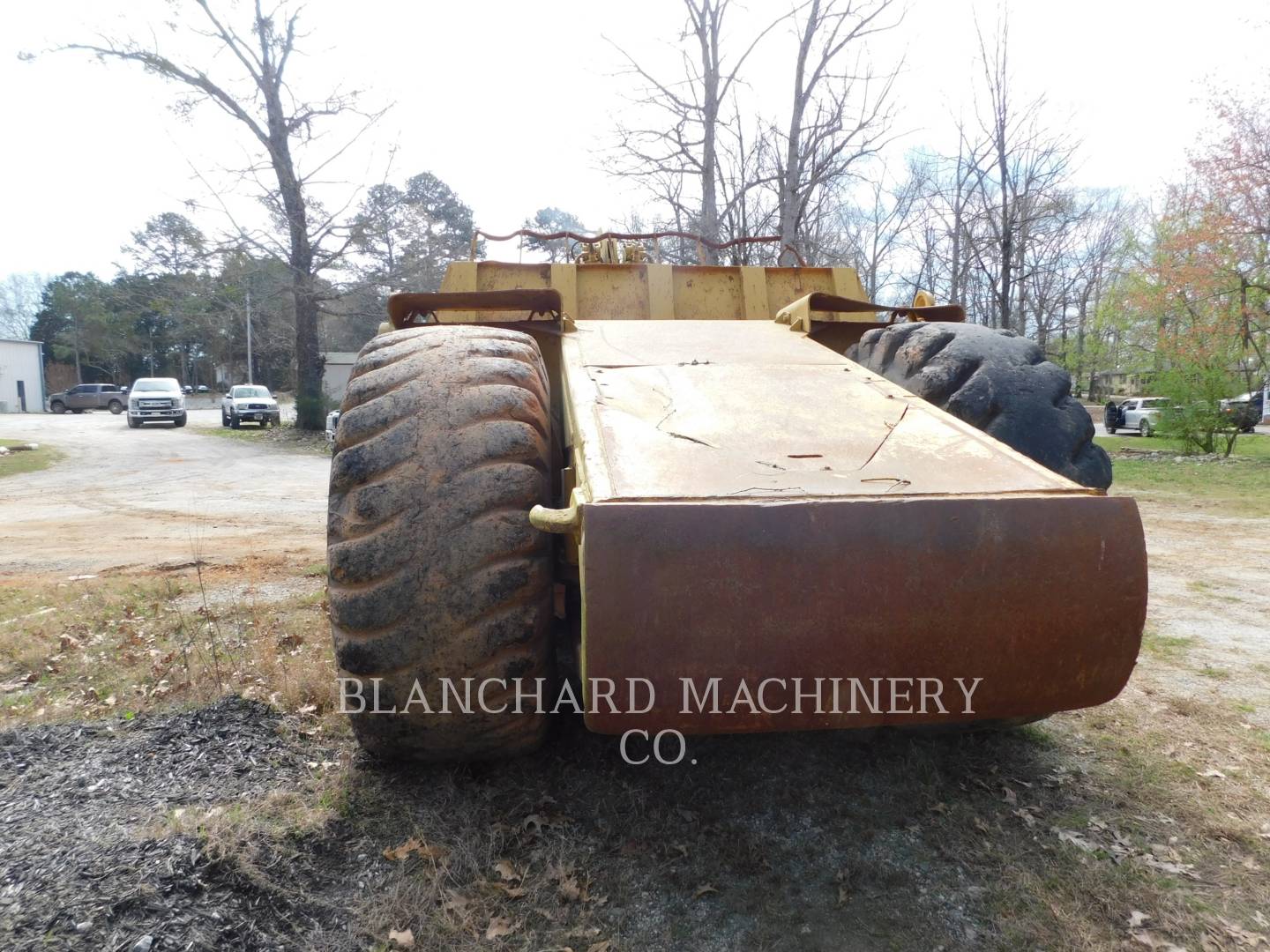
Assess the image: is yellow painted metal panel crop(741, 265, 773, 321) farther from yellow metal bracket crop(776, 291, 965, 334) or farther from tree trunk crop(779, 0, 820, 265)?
tree trunk crop(779, 0, 820, 265)

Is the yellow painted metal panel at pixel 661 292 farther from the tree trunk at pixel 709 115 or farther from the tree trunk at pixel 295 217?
the tree trunk at pixel 295 217

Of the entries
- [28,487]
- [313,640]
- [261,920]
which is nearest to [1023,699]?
[261,920]

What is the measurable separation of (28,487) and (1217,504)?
16683 millimetres

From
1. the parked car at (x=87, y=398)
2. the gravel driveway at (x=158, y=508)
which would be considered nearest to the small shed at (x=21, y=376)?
the parked car at (x=87, y=398)

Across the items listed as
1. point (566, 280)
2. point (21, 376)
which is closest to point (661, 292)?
point (566, 280)

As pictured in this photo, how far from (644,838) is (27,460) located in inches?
713

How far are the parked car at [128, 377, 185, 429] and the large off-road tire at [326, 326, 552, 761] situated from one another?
95.5ft

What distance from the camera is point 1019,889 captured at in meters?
2.21

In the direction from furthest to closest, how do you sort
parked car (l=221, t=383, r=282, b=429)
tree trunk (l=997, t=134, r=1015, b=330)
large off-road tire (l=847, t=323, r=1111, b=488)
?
parked car (l=221, t=383, r=282, b=429)
tree trunk (l=997, t=134, r=1015, b=330)
large off-road tire (l=847, t=323, r=1111, b=488)

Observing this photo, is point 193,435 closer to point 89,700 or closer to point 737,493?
point 89,700

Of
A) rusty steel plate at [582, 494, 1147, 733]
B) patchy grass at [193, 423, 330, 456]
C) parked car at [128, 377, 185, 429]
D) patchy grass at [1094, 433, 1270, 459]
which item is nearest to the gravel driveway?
patchy grass at [193, 423, 330, 456]

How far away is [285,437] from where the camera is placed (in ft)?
75.0

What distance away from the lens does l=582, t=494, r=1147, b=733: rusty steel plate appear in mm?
1801

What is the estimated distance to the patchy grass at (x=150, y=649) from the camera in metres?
3.46
